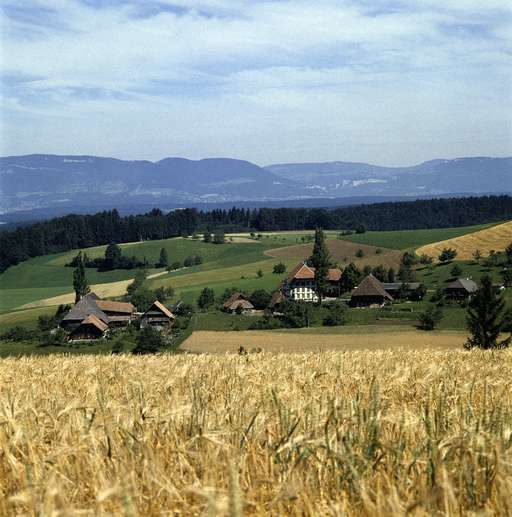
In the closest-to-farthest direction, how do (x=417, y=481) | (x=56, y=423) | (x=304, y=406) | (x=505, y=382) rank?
(x=417, y=481) → (x=56, y=423) → (x=304, y=406) → (x=505, y=382)

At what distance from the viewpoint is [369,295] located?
9600 centimetres

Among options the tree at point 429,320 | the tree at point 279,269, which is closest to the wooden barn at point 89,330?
the tree at point 429,320

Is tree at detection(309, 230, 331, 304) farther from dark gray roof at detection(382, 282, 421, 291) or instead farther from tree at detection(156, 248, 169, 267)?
tree at detection(156, 248, 169, 267)

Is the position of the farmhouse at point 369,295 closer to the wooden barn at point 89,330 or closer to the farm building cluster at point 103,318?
the farm building cluster at point 103,318

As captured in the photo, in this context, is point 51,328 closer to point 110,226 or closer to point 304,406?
point 304,406

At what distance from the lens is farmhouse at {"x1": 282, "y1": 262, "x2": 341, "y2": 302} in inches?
4087

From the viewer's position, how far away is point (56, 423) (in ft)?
19.5

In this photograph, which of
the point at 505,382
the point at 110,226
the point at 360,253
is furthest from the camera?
the point at 110,226

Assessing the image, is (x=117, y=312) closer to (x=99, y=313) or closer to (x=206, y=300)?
(x=99, y=313)

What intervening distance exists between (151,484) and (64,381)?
640 cm

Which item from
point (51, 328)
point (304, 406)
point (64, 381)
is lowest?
point (51, 328)

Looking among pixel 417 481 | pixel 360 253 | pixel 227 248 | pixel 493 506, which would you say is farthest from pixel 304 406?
pixel 227 248

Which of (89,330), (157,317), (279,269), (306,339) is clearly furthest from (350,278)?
(306,339)

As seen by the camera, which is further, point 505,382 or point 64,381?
point 64,381
